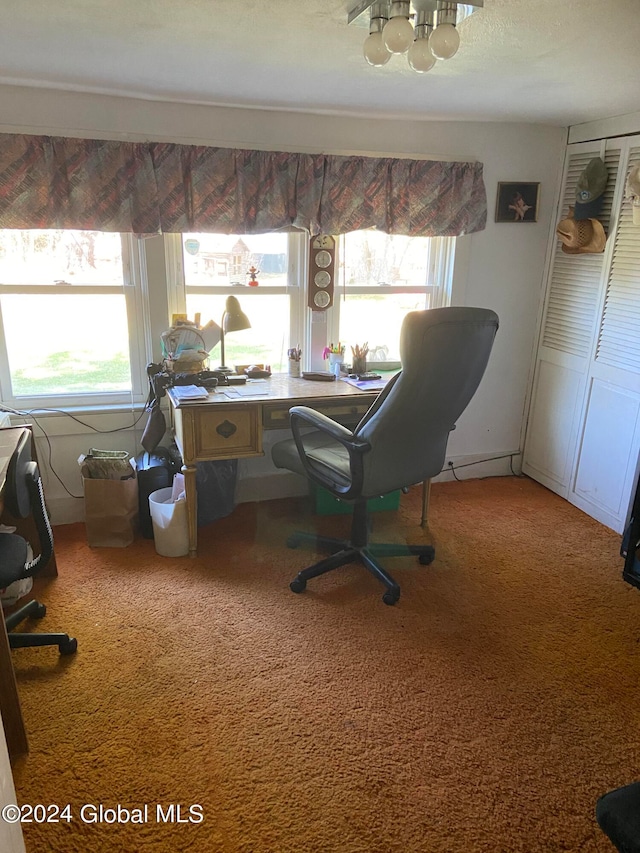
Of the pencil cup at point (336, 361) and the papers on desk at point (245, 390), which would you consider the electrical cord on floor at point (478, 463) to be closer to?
the pencil cup at point (336, 361)

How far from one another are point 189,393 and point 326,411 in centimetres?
66

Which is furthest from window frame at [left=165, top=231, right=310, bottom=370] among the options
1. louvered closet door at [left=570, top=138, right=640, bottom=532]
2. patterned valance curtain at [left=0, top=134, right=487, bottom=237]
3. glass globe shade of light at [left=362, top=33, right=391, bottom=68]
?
louvered closet door at [left=570, top=138, right=640, bottom=532]

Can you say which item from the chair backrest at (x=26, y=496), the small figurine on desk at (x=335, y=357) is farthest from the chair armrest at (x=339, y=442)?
the chair backrest at (x=26, y=496)

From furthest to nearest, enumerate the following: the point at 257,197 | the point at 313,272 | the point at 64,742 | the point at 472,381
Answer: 1. the point at 313,272
2. the point at 257,197
3. the point at 472,381
4. the point at 64,742

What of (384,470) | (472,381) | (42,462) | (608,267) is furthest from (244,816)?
(608,267)

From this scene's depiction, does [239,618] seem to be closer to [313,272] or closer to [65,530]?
[65,530]

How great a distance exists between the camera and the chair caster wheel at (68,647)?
6.89 ft

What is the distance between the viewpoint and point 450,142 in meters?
3.18

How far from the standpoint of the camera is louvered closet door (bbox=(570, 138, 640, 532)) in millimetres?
2920

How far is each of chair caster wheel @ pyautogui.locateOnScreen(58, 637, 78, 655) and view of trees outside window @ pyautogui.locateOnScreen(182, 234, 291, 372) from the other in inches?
62.5

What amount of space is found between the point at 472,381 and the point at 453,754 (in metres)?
1.28

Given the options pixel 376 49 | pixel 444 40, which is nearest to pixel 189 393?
pixel 376 49

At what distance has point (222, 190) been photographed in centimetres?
287

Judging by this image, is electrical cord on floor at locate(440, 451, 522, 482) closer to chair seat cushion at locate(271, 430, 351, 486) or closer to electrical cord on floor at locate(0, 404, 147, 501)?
chair seat cushion at locate(271, 430, 351, 486)
